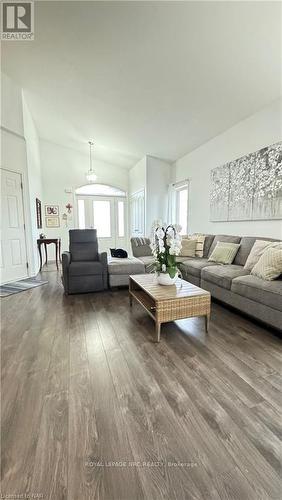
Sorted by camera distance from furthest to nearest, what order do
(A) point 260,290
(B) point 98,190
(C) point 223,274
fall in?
1. (B) point 98,190
2. (C) point 223,274
3. (A) point 260,290

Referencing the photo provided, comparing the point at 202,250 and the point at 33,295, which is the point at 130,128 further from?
the point at 33,295

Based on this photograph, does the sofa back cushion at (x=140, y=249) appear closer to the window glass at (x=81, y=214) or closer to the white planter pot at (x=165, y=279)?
the white planter pot at (x=165, y=279)

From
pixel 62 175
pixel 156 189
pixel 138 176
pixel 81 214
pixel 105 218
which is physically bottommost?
pixel 105 218

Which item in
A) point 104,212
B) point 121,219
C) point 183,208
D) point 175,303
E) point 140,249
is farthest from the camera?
point 121,219

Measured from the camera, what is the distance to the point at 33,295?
3.45 meters

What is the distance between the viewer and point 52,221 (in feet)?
21.4

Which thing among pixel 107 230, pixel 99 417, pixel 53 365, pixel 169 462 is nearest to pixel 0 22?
pixel 53 365

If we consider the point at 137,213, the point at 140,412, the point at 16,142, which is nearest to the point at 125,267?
the point at 140,412

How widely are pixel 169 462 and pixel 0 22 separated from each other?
14.3 ft

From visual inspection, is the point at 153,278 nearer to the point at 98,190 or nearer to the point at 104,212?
the point at 104,212

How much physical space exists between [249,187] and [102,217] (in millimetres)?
4807

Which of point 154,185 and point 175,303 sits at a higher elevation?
point 154,185

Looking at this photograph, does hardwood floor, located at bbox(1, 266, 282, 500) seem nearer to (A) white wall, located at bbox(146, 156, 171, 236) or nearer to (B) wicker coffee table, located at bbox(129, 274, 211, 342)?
(B) wicker coffee table, located at bbox(129, 274, 211, 342)

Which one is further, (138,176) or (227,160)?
(138,176)
